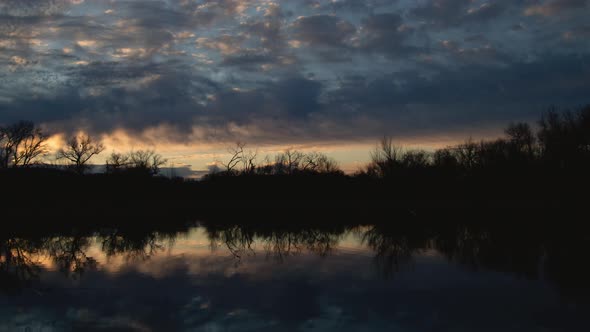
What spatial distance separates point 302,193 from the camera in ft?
220

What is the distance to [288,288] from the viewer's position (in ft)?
39.7

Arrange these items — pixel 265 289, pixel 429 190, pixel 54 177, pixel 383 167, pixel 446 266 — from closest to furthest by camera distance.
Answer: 1. pixel 265 289
2. pixel 446 266
3. pixel 54 177
4. pixel 429 190
5. pixel 383 167

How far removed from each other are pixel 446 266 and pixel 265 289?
6555mm

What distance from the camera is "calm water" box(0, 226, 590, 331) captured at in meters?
9.01

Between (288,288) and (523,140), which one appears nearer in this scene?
(288,288)

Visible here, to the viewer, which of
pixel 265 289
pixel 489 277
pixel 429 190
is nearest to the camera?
pixel 265 289

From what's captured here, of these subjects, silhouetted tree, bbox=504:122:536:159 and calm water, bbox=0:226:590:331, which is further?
silhouetted tree, bbox=504:122:536:159

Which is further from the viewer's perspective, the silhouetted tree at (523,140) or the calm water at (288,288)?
the silhouetted tree at (523,140)

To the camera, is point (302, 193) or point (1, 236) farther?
point (302, 193)

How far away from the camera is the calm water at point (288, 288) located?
29.6ft

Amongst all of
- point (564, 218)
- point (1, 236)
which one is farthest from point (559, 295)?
point (1, 236)

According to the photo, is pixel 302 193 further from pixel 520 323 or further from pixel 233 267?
pixel 520 323

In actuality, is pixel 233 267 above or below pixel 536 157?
below

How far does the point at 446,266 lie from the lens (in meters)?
15.2
